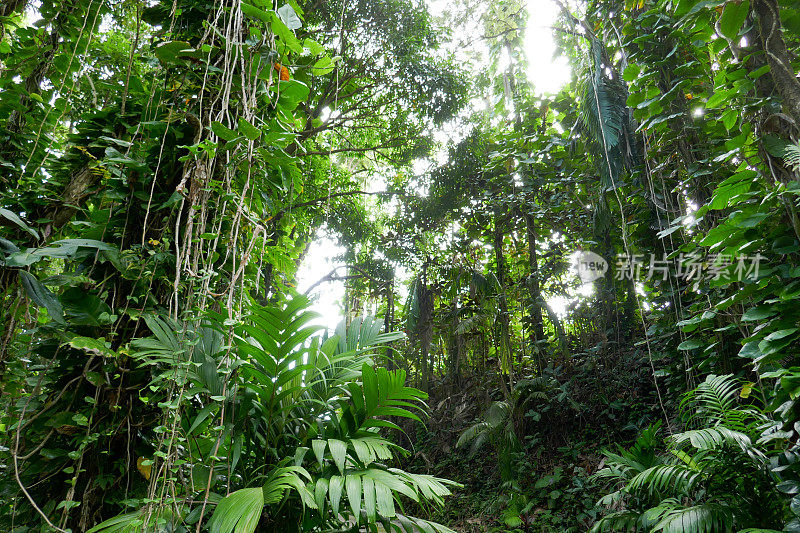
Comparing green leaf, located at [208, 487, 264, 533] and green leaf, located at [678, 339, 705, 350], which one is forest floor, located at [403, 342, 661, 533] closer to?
green leaf, located at [678, 339, 705, 350]

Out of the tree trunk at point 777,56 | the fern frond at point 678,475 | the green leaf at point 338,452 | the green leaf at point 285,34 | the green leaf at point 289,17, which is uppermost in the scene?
the tree trunk at point 777,56

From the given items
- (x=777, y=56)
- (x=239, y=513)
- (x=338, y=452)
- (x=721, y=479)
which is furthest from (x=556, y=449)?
(x=239, y=513)

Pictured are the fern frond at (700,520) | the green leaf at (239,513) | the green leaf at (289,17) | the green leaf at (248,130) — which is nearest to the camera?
the green leaf at (239,513)

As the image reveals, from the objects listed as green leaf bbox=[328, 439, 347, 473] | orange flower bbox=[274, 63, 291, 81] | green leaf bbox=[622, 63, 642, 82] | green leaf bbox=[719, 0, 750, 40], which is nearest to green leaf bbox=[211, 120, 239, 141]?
orange flower bbox=[274, 63, 291, 81]

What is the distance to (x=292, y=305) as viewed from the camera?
1.42 metres

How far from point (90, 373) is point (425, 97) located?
16.1 ft

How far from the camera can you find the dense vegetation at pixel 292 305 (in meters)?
1.24

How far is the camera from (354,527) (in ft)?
4.58

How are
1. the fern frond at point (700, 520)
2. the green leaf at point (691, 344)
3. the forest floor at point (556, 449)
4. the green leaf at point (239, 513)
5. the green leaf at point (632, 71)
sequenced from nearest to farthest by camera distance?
1. the green leaf at point (239, 513)
2. the fern frond at point (700, 520)
3. the green leaf at point (691, 344)
4. the green leaf at point (632, 71)
5. the forest floor at point (556, 449)

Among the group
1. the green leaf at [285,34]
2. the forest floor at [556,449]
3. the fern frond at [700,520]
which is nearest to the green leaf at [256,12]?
the green leaf at [285,34]

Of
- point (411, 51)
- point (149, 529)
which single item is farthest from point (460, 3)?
point (149, 529)

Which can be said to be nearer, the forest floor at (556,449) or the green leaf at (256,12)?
the green leaf at (256,12)

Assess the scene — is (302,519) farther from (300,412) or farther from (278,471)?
(300,412)

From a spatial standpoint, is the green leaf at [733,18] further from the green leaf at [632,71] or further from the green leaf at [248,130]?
the green leaf at [248,130]
